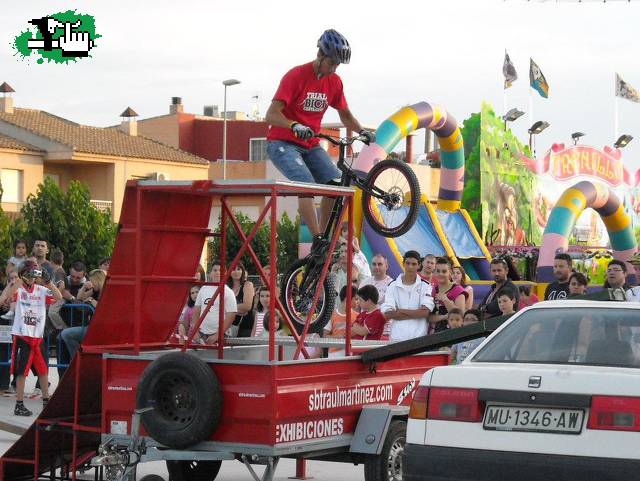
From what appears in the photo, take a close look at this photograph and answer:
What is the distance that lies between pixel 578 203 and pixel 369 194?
62.9ft

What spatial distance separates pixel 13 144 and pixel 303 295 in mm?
55364

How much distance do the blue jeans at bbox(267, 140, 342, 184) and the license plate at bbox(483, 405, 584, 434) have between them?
399cm

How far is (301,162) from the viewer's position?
33.9 ft

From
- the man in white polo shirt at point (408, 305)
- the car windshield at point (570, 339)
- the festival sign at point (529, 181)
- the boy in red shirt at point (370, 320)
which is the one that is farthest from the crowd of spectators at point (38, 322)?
the festival sign at point (529, 181)

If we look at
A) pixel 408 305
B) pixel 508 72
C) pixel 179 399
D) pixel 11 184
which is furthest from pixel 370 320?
pixel 11 184

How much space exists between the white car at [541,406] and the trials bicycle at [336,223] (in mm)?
3234

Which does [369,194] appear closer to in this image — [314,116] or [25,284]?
[314,116]

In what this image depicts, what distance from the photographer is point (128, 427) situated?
28.7 feet

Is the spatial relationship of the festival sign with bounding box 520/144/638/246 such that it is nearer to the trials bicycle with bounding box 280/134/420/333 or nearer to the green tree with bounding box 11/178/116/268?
the green tree with bounding box 11/178/116/268

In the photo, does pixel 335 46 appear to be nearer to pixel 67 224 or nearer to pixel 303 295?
pixel 303 295

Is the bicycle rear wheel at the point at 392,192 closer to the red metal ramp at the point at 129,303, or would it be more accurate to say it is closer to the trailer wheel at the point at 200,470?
the red metal ramp at the point at 129,303

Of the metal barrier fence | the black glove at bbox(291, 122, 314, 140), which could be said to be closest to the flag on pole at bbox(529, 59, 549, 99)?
the metal barrier fence

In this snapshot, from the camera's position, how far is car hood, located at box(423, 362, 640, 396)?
642 centimetres

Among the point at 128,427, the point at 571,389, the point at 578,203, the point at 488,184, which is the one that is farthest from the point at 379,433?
the point at 488,184
